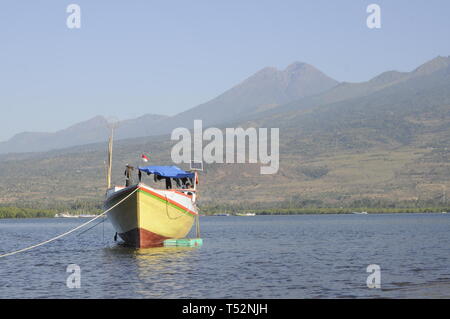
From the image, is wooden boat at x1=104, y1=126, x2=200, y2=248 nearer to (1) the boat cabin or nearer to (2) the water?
(1) the boat cabin

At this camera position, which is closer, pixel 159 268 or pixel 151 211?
pixel 159 268

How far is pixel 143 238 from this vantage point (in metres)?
52.0

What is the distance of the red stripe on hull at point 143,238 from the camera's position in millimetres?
51688

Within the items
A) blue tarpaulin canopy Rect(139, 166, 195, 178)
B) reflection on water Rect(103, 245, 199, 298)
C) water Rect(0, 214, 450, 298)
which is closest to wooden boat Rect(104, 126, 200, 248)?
blue tarpaulin canopy Rect(139, 166, 195, 178)

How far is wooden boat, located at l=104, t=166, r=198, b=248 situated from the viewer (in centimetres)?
5028

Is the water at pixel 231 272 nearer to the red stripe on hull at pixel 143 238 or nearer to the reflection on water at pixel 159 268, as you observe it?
the reflection on water at pixel 159 268

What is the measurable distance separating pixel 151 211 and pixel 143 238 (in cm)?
224

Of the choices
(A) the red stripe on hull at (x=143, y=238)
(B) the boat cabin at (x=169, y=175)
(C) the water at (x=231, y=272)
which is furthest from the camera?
(B) the boat cabin at (x=169, y=175)

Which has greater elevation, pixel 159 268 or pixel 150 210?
pixel 150 210

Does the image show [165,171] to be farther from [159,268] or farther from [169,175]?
[159,268]

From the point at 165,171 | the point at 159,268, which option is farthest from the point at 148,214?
the point at 159,268

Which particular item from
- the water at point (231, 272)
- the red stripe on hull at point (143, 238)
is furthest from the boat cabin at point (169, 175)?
the water at point (231, 272)
